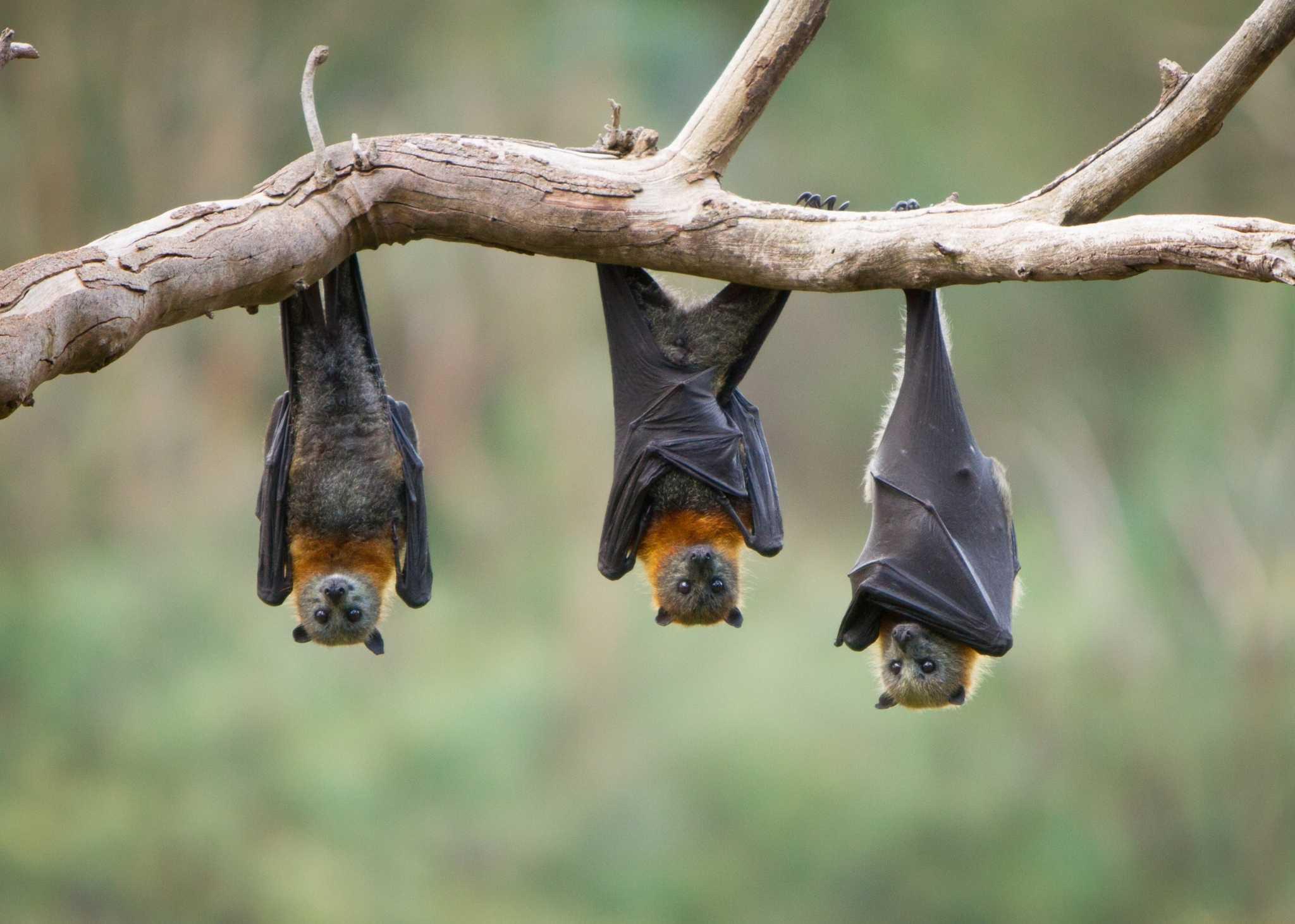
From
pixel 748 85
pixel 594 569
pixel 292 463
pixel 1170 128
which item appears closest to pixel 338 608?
pixel 292 463

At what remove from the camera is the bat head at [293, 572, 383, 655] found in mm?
4680

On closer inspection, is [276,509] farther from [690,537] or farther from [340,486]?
[690,537]

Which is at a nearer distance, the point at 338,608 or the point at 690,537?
the point at 338,608

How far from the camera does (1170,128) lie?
329cm

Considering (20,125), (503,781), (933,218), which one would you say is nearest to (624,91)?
(20,125)

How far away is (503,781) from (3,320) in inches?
379

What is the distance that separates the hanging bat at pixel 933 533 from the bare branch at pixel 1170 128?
75cm

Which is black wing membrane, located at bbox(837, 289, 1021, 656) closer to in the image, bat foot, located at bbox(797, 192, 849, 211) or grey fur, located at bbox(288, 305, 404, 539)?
bat foot, located at bbox(797, 192, 849, 211)

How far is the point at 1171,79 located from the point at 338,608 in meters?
3.41

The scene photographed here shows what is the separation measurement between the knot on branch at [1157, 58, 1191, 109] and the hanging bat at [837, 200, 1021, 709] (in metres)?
1.01

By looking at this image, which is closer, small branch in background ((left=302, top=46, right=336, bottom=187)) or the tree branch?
the tree branch

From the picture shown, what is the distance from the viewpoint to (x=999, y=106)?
12.5 m

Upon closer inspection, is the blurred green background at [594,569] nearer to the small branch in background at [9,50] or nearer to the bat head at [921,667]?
the bat head at [921,667]

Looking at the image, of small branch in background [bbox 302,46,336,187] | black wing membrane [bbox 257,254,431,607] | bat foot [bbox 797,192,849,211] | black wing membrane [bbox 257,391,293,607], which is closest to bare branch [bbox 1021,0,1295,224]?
bat foot [bbox 797,192,849,211]
